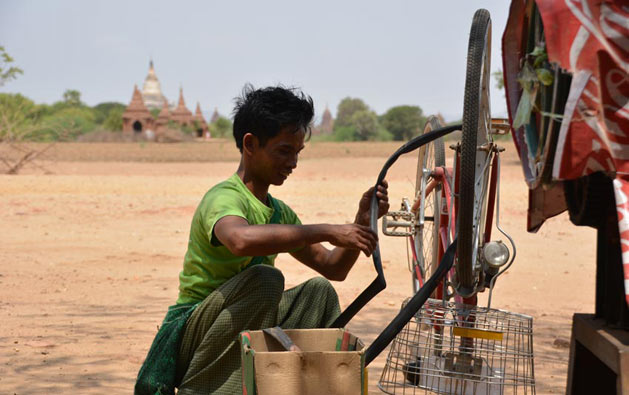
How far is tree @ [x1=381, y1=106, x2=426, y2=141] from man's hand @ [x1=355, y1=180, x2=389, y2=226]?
222 ft

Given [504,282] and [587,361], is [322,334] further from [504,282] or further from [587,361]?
[504,282]

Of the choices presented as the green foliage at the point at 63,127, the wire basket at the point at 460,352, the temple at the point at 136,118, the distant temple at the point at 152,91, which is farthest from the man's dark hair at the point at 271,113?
the distant temple at the point at 152,91

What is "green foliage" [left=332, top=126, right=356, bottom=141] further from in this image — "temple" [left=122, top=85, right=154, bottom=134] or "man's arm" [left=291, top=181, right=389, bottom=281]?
"man's arm" [left=291, top=181, right=389, bottom=281]

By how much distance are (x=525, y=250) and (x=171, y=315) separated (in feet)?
22.4

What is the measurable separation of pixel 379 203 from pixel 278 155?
1.43ft

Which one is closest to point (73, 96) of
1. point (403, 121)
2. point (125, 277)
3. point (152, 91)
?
point (152, 91)

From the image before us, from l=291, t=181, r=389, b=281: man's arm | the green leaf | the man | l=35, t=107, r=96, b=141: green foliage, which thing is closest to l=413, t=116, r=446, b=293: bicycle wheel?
l=291, t=181, r=389, b=281: man's arm

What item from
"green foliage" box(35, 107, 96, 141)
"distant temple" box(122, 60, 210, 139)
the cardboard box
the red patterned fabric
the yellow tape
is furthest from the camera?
"distant temple" box(122, 60, 210, 139)

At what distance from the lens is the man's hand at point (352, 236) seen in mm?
2508

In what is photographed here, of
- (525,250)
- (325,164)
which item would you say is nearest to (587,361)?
(525,250)

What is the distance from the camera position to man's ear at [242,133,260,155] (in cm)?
288

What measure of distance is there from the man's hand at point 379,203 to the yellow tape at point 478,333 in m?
0.52

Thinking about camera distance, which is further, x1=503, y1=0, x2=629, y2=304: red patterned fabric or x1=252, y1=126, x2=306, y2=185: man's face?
x1=252, y1=126, x2=306, y2=185: man's face

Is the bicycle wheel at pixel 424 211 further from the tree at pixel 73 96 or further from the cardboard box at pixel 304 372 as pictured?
the tree at pixel 73 96
